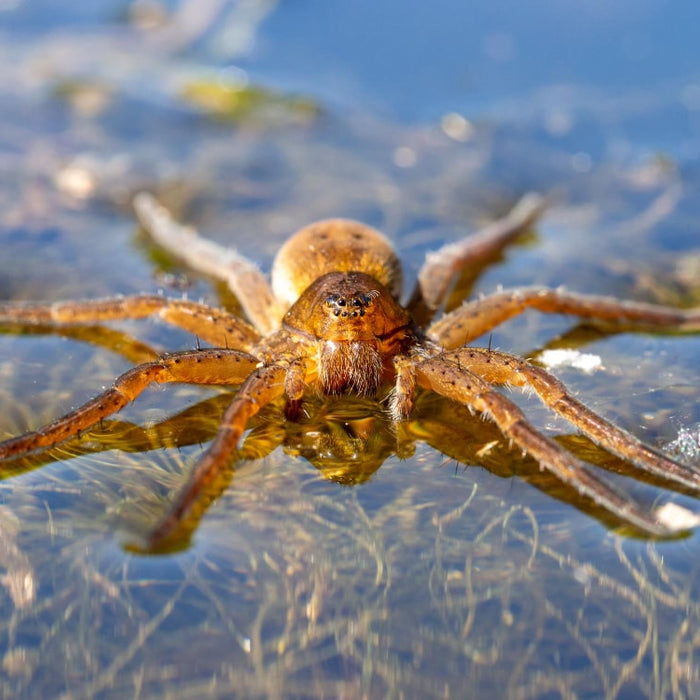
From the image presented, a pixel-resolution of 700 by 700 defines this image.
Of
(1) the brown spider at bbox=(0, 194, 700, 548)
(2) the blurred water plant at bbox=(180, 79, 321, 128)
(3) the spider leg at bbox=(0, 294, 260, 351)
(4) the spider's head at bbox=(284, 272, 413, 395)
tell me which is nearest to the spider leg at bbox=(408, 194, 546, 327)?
(1) the brown spider at bbox=(0, 194, 700, 548)

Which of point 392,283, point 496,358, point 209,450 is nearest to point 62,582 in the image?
point 209,450

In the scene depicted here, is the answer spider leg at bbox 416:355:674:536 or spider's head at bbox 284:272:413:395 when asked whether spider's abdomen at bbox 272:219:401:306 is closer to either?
spider's head at bbox 284:272:413:395

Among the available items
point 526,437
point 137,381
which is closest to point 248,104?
point 137,381

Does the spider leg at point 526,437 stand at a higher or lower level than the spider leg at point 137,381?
lower

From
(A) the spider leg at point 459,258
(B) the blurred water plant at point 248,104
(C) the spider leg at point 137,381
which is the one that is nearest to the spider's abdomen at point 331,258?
(A) the spider leg at point 459,258

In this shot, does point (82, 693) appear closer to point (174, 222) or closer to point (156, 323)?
point (156, 323)

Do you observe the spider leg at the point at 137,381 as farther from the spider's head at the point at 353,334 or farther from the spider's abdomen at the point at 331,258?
the spider's abdomen at the point at 331,258
